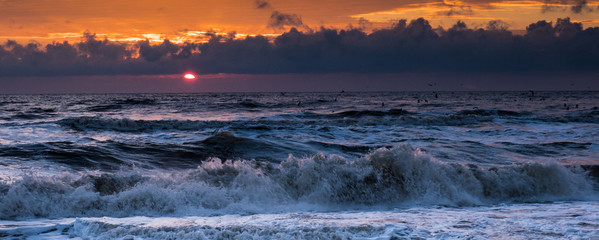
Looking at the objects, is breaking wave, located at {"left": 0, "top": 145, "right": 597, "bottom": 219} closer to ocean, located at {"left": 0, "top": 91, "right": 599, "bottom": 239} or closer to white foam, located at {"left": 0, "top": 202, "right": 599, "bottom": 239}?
ocean, located at {"left": 0, "top": 91, "right": 599, "bottom": 239}

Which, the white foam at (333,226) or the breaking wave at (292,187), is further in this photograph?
the breaking wave at (292,187)

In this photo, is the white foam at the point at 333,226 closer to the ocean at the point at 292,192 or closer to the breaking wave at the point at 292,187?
the ocean at the point at 292,192

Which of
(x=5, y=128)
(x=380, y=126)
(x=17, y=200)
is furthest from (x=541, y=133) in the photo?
(x=5, y=128)

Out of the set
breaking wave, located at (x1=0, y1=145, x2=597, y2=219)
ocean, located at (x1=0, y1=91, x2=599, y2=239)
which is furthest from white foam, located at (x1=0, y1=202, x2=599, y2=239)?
breaking wave, located at (x1=0, y1=145, x2=597, y2=219)

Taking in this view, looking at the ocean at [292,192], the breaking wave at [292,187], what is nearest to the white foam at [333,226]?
the ocean at [292,192]

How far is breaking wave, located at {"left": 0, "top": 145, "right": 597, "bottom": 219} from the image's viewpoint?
28.5 feet

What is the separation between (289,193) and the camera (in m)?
10.4

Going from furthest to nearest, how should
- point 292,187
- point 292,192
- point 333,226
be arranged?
point 292,187 < point 292,192 < point 333,226

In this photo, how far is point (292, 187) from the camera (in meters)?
10.6

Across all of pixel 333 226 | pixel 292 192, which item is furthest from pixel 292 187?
pixel 333 226

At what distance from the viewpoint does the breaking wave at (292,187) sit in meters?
8.69

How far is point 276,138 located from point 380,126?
874 cm

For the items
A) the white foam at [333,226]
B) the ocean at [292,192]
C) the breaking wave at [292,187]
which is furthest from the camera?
the breaking wave at [292,187]

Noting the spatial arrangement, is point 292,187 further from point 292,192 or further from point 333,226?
point 333,226
